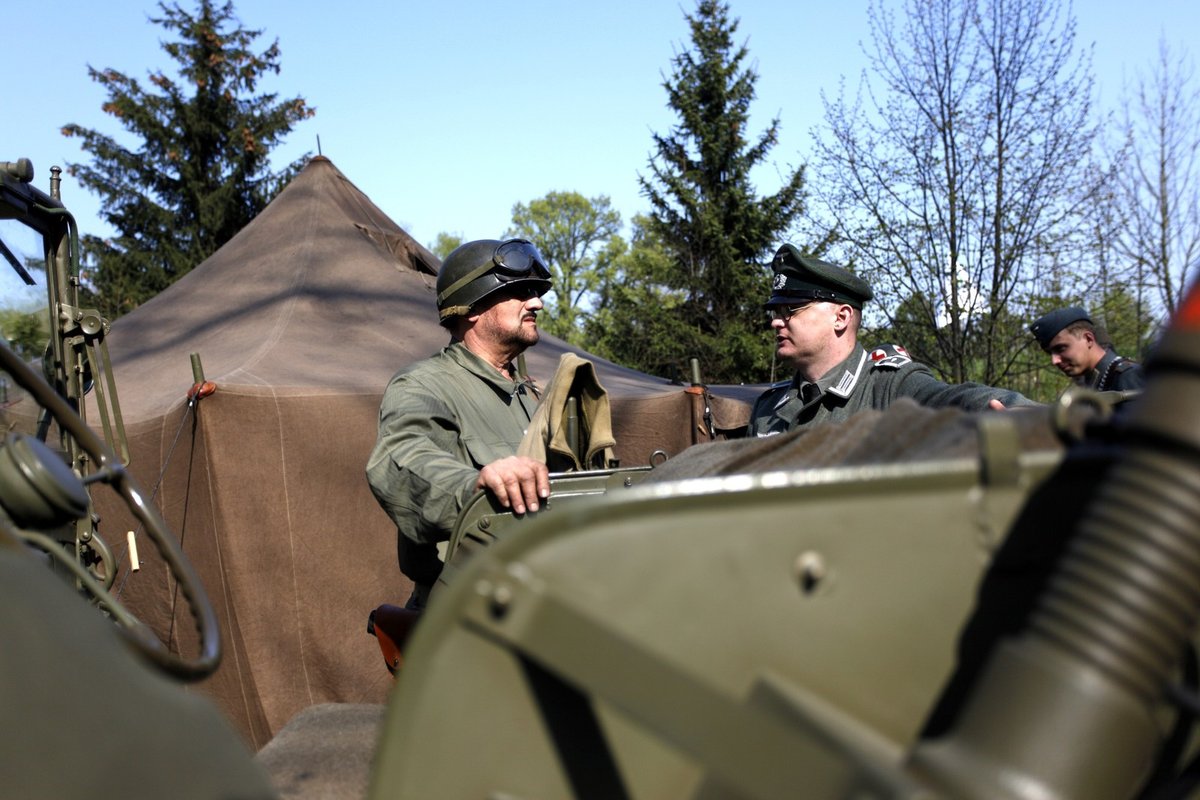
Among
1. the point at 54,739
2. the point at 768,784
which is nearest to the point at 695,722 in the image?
the point at 768,784

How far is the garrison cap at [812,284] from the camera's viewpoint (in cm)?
457

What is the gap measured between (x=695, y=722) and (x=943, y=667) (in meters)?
0.31

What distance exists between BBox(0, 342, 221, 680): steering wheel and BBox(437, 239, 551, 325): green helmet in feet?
6.47

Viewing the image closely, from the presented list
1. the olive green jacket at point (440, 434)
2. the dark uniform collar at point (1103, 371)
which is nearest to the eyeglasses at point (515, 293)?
the olive green jacket at point (440, 434)

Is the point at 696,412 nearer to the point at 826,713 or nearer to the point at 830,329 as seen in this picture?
the point at 830,329

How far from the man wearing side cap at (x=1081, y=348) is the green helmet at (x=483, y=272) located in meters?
3.79

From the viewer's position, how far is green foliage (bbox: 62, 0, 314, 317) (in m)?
26.0

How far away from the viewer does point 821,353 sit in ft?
15.0

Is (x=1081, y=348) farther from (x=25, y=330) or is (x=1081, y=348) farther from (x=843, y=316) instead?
(x=25, y=330)

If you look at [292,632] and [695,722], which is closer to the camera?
[695,722]

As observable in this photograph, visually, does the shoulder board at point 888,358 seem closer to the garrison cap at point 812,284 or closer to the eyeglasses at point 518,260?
the garrison cap at point 812,284

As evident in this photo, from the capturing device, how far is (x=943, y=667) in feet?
4.36

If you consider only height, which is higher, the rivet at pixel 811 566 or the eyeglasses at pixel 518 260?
the eyeglasses at pixel 518 260

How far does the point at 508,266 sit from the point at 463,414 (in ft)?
1.97
